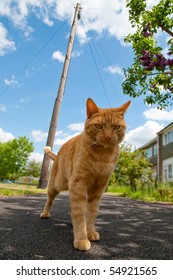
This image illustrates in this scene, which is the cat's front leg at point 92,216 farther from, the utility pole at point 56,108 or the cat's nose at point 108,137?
the utility pole at point 56,108

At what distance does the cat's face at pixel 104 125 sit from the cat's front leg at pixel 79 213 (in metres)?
0.48

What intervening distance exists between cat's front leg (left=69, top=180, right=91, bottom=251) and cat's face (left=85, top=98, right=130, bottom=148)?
48cm

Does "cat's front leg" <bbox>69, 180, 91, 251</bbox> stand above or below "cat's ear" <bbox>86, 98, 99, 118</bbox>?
below

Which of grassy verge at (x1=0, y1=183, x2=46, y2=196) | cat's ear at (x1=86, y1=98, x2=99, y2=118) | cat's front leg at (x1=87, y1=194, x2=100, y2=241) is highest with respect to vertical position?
cat's ear at (x1=86, y1=98, x2=99, y2=118)

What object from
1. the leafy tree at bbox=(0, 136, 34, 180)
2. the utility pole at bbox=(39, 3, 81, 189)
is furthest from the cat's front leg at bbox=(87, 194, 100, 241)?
the leafy tree at bbox=(0, 136, 34, 180)

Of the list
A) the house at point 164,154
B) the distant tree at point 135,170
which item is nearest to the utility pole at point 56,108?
the distant tree at point 135,170

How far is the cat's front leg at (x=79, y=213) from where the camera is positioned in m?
2.39

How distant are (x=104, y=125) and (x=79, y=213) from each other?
0.92 meters

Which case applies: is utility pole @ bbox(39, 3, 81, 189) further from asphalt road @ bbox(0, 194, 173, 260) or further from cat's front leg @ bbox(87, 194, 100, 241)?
cat's front leg @ bbox(87, 194, 100, 241)

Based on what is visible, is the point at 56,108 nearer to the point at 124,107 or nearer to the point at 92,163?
the point at 124,107

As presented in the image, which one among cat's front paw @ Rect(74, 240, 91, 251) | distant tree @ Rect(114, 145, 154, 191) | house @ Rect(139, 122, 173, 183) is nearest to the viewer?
cat's front paw @ Rect(74, 240, 91, 251)

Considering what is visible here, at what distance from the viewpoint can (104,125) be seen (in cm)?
276

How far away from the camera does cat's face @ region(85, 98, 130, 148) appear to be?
2.68 m
